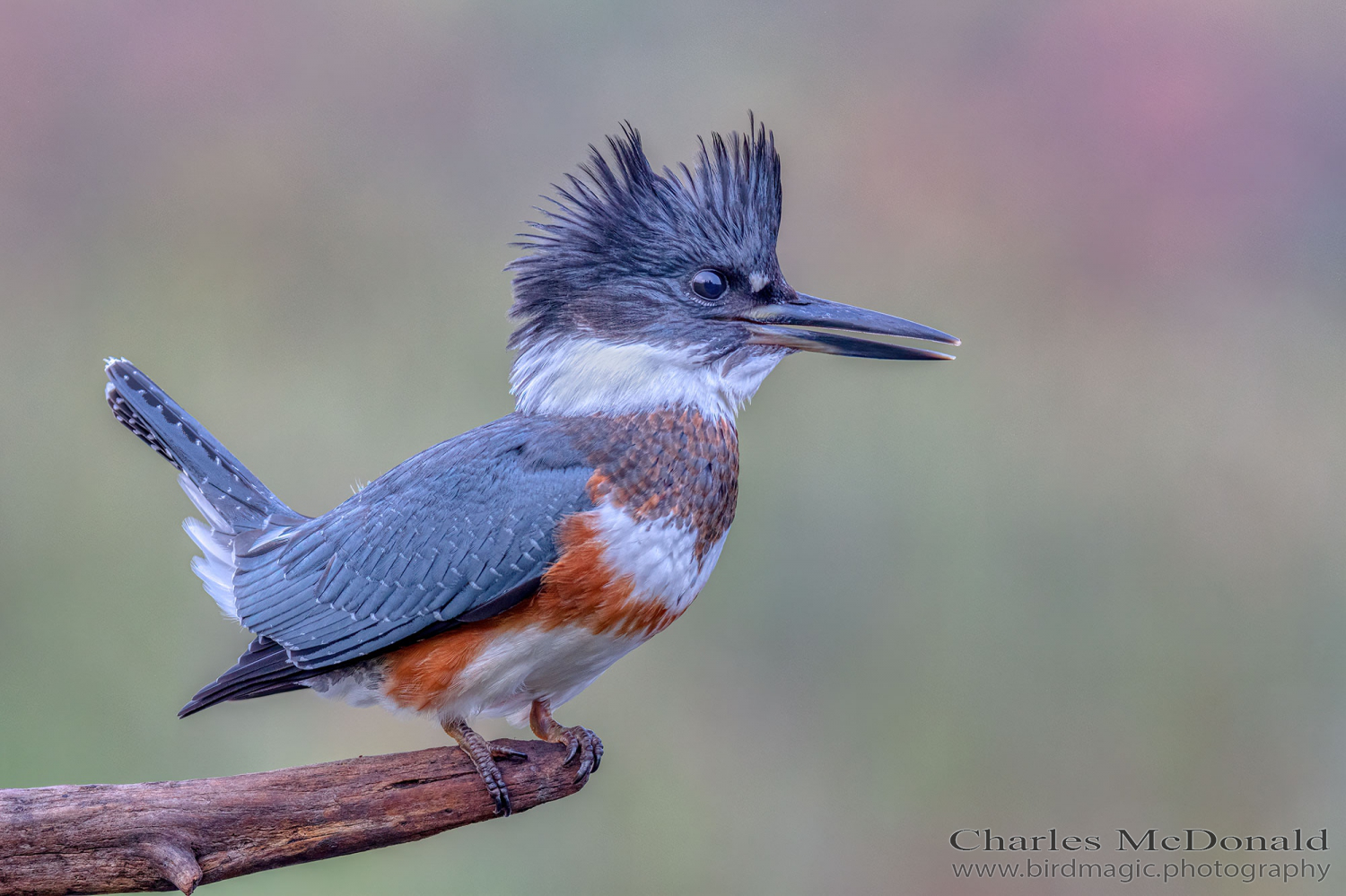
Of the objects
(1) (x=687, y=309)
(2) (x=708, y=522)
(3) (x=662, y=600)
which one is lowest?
(3) (x=662, y=600)

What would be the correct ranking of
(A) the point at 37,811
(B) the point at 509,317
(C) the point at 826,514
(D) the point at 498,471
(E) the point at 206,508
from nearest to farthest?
(A) the point at 37,811 → (D) the point at 498,471 → (B) the point at 509,317 → (E) the point at 206,508 → (C) the point at 826,514

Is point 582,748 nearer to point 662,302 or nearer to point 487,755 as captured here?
point 487,755

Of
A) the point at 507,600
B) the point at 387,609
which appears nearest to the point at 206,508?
the point at 387,609

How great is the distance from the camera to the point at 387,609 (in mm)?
1800

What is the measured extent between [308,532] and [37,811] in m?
0.57

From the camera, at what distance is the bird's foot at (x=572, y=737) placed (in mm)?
1951

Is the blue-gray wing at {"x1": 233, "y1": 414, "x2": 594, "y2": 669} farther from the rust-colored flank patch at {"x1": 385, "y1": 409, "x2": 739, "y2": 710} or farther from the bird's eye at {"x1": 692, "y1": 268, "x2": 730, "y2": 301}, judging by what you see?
the bird's eye at {"x1": 692, "y1": 268, "x2": 730, "y2": 301}

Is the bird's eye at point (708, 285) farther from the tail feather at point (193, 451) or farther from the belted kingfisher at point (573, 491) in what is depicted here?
the tail feather at point (193, 451)

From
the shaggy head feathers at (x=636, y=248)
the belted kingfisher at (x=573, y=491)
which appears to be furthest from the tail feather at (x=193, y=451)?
the shaggy head feathers at (x=636, y=248)

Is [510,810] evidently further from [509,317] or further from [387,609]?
[509,317]

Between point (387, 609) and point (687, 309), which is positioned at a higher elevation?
point (687, 309)

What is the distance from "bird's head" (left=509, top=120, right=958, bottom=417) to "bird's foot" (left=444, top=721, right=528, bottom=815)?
53 cm

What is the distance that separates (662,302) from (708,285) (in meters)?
0.08

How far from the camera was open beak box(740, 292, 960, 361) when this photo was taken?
1.88 m
